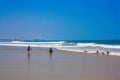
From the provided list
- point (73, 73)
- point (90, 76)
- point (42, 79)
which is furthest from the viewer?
point (73, 73)

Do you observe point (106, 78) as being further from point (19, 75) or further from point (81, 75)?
point (19, 75)

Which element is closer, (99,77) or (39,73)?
(99,77)

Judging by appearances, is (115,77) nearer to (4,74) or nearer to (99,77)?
(99,77)

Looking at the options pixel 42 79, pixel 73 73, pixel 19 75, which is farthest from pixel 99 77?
pixel 19 75

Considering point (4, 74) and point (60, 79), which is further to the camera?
point (4, 74)

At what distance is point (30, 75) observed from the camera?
1173 cm

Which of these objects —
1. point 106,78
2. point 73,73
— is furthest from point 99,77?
point 73,73

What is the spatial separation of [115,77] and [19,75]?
4259 millimetres

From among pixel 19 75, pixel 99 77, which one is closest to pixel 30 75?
pixel 19 75

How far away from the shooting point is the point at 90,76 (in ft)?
38.3

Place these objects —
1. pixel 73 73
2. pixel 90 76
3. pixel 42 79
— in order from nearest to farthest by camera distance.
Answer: pixel 42 79
pixel 90 76
pixel 73 73

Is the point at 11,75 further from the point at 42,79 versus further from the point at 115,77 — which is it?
the point at 115,77

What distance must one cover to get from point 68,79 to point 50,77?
88 cm

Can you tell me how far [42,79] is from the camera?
35.5 feet
